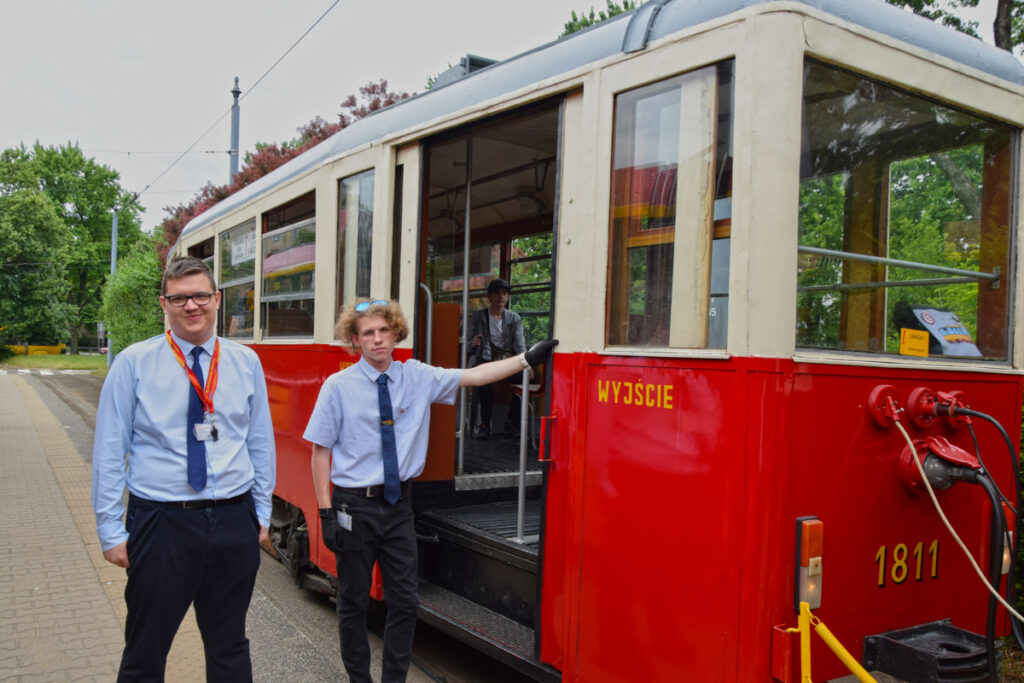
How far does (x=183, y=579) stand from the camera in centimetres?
272

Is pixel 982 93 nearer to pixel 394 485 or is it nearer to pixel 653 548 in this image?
pixel 653 548

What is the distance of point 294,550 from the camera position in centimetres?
533

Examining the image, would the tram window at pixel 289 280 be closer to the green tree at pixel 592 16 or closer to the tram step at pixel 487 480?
the tram step at pixel 487 480

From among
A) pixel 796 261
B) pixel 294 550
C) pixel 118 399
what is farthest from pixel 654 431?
pixel 294 550

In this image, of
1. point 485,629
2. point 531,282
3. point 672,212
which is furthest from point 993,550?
point 531,282

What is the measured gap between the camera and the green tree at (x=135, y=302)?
22.4 metres

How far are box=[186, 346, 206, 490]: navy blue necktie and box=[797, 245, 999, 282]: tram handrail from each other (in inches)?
83.4

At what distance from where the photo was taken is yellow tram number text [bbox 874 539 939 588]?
276cm

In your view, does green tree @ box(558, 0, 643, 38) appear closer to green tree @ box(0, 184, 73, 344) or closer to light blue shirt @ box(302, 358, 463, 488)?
light blue shirt @ box(302, 358, 463, 488)

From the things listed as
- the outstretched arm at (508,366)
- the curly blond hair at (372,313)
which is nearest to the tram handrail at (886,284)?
the outstretched arm at (508,366)

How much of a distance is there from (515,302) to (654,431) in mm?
4775

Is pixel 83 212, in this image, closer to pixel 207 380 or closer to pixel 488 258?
pixel 488 258

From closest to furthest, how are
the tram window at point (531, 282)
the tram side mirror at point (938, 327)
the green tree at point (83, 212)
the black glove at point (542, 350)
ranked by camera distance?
1. the tram side mirror at point (938, 327)
2. the black glove at point (542, 350)
3. the tram window at point (531, 282)
4. the green tree at point (83, 212)

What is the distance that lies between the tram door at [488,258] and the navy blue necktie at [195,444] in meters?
1.51
